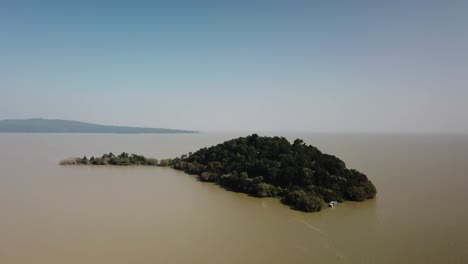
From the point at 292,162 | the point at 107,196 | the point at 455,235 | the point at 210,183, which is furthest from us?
the point at 210,183

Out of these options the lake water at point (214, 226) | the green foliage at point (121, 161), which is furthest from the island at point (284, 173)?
the green foliage at point (121, 161)

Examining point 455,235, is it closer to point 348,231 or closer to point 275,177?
point 348,231

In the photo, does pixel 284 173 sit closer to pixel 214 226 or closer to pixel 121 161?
pixel 214 226

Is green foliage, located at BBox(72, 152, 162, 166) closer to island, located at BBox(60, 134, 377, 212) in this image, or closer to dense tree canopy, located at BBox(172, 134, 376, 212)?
island, located at BBox(60, 134, 377, 212)

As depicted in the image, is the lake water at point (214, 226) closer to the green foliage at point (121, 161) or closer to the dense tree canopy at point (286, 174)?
the dense tree canopy at point (286, 174)

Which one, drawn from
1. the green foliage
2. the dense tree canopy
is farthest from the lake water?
the green foliage

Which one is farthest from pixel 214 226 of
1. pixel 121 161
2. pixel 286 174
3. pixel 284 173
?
pixel 121 161

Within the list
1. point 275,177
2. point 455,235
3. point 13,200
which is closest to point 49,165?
point 13,200
